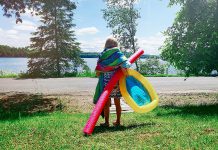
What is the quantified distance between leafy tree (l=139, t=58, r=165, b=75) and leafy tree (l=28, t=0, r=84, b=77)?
6.39 metres

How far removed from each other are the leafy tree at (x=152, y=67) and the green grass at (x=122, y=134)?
22.9 metres

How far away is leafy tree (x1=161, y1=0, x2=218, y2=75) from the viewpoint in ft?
37.2

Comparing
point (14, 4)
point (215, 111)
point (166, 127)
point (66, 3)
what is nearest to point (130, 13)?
point (66, 3)

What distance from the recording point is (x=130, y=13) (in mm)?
33469

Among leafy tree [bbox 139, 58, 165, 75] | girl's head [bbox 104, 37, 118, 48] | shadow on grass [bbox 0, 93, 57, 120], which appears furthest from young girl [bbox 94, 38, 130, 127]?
leafy tree [bbox 139, 58, 165, 75]

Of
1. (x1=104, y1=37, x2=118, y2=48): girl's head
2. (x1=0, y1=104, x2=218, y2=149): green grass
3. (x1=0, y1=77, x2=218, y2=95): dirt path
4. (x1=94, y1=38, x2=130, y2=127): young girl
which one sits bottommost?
(x1=0, y1=77, x2=218, y2=95): dirt path

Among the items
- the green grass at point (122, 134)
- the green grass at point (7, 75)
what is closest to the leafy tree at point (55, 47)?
the green grass at point (7, 75)

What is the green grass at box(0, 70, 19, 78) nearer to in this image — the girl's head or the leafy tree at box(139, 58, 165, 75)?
the leafy tree at box(139, 58, 165, 75)

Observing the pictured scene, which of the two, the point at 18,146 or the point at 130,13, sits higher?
the point at 130,13

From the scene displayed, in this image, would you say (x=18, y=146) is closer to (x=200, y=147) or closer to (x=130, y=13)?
(x=200, y=147)

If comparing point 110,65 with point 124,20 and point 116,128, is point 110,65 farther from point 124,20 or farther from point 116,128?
point 124,20

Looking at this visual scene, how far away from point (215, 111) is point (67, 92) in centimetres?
755

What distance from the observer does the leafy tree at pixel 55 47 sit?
3391cm

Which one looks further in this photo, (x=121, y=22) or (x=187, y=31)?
(x=121, y=22)
